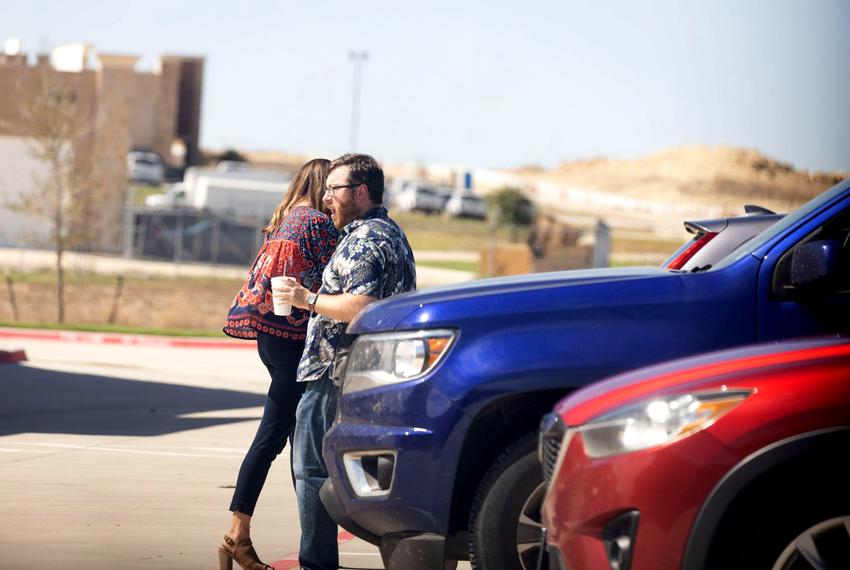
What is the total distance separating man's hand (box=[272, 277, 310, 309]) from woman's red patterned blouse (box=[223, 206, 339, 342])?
1.15 feet

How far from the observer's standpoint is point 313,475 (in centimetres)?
620

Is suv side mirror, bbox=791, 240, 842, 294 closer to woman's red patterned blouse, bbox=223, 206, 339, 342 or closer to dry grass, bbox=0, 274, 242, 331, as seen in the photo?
woman's red patterned blouse, bbox=223, 206, 339, 342

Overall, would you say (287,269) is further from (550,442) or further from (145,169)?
(145,169)

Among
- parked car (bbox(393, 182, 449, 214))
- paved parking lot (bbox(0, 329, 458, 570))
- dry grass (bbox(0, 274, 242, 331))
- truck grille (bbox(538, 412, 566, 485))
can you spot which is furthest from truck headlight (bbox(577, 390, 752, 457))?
parked car (bbox(393, 182, 449, 214))

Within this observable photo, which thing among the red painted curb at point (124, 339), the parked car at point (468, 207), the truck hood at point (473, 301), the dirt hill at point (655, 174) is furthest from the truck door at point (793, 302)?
the parked car at point (468, 207)

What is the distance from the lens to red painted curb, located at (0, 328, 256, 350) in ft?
74.7

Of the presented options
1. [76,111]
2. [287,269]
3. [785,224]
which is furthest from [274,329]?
[76,111]

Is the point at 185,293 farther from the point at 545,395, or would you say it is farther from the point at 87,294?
the point at 545,395

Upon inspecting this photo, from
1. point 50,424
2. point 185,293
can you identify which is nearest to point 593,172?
point 185,293

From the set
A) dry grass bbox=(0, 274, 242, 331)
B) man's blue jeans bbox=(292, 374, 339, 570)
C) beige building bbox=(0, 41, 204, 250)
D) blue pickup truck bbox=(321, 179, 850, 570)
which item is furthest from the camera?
beige building bbox=(0, 41, 204, 250)

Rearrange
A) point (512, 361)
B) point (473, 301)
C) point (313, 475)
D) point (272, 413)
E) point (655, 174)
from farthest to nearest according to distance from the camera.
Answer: point (655, 174)
point (272, 413)
point (313, 475)
point (473, 301)
point (512, 361)

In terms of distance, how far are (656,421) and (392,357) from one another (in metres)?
1.49

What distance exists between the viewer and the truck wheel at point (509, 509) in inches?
208

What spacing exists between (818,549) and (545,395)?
1524 mm
